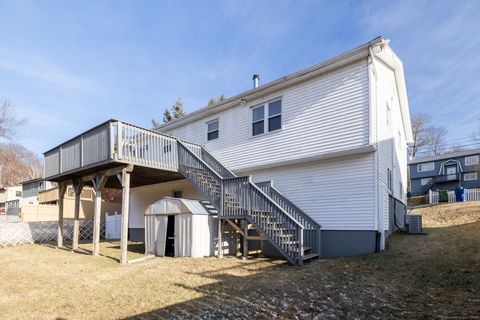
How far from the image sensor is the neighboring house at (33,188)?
35.1 m

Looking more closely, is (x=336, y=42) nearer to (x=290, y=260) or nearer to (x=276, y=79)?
(x=276, y=79)

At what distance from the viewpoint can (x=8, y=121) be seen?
3278cm

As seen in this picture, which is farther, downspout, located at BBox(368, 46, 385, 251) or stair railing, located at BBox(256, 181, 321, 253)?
stair railing, located at BBox(256, 181, 321, 253)

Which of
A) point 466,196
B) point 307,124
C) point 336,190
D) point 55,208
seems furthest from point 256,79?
point 466,196

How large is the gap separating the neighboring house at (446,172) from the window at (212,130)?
32.3 meters

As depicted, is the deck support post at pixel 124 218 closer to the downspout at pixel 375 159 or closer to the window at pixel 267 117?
the window at pixel 267 117

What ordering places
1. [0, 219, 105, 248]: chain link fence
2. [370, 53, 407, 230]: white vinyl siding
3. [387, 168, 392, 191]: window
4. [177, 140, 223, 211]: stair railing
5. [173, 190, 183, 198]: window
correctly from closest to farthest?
[370, 53, 407, 230]: white vinyl siding → [177, 140, 223, 211]: stair railing → [387, 168, 392, 191]: window → [0, 219, 105, 248]: chain link fence → [173, 190, 183, 198]: window

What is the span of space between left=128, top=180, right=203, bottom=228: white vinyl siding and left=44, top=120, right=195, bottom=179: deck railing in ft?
11.2

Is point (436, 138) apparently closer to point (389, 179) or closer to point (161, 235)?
point (389, 179)

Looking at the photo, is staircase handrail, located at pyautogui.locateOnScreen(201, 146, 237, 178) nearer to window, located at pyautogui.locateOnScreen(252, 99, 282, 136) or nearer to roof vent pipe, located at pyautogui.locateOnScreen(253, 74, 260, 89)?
window, located at pyautogui.locateOnScreen(252, 99, 282, 136)

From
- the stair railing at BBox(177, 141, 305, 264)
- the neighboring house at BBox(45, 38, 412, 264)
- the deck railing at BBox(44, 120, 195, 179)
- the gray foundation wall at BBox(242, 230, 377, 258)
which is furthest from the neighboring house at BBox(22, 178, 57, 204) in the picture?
the gray foundation wall at BBox(242, 230, 377, 258)

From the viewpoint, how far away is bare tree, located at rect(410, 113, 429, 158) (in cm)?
4581

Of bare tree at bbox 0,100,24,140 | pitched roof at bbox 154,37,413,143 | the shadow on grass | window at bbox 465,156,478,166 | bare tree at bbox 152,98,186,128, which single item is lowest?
the shadow on grass

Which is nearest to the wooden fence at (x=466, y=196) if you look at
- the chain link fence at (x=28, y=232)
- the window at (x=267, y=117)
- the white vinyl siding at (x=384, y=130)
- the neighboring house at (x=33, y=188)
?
the white vinyl siding at (x=384, y=130)
